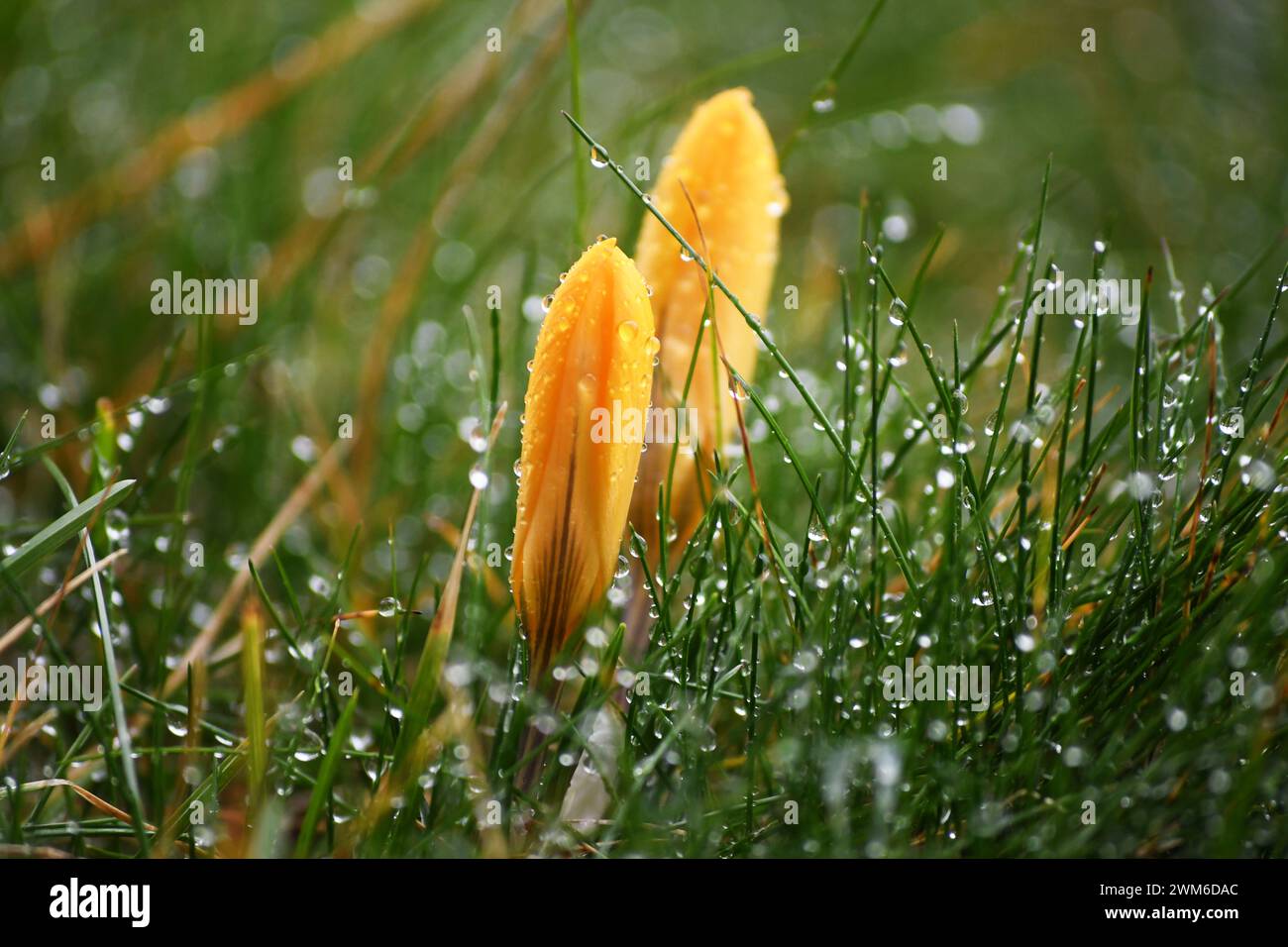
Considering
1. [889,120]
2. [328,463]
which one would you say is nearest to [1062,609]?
[328,463]

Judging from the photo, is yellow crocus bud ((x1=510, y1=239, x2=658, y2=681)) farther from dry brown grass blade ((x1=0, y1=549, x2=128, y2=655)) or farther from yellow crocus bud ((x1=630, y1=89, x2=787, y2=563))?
dry brown grass blade ((x1=0, y1=549, x2=128, y2=655))

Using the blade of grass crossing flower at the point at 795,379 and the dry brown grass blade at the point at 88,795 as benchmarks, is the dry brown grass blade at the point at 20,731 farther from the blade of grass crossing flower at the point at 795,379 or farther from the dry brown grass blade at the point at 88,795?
the blade of grass crossing flower at the point at 795,379

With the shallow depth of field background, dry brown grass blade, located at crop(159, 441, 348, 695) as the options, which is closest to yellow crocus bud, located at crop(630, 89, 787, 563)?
the shallow depth of field background

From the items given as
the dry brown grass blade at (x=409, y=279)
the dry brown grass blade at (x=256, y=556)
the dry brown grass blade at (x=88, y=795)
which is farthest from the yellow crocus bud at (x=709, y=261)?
the dry brown grass blade at (x=409, y=279)

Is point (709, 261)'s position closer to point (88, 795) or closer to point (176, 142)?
point (88, 795)

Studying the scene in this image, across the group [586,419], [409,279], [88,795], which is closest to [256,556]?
[88,795]
